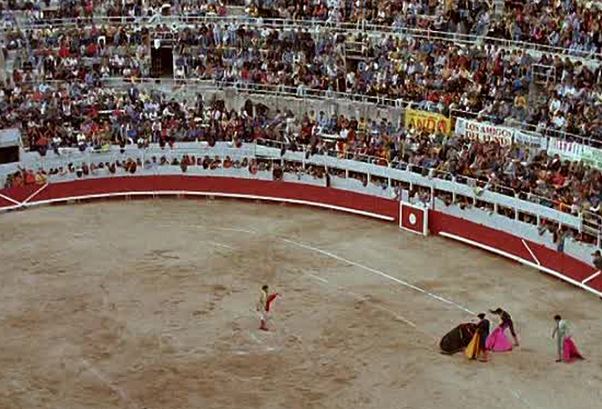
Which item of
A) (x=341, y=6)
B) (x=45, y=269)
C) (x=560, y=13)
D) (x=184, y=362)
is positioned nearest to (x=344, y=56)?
(x=341, y=6)

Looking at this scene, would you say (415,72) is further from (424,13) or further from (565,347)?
(565,347)

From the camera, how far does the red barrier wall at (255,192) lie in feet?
107

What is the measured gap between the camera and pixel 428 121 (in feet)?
121

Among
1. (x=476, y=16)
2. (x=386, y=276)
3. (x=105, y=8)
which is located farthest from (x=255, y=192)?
(x=105, y=8)

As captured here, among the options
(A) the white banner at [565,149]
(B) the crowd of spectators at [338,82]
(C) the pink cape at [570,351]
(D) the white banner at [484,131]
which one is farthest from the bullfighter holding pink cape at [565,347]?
(D) the white banner at [484,131]

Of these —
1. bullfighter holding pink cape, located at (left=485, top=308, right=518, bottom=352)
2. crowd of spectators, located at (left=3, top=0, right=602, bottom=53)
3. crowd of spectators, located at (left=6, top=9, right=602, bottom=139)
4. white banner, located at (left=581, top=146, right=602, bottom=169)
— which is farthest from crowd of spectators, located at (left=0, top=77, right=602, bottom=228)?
bullfighter holding pink cape, located at (left=485, top=308, right=518, bottom=352)

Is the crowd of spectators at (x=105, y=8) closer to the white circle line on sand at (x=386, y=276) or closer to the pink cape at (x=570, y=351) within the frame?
the white circle line on sand at (x=386, y=276)

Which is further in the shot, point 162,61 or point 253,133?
point 162,61

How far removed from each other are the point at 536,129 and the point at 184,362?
14869 mm

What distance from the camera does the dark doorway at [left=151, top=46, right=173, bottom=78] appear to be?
150 feet

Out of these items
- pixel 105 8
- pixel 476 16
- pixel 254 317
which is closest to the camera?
pixel 254 317

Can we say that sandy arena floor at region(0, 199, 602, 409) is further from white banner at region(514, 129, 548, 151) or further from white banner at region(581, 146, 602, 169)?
white banner at region(514, 129, 548, 151)

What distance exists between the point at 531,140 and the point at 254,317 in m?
11.5

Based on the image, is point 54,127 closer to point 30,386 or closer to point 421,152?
point 421,152
